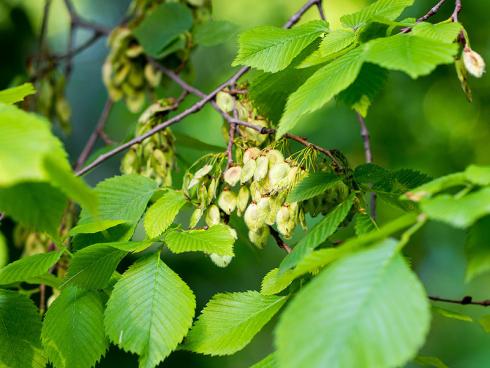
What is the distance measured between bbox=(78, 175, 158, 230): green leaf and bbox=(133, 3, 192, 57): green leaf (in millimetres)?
527

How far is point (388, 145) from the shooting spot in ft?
8.19

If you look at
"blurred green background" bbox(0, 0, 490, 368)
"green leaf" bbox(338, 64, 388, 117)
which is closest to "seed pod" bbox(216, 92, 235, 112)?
"green leaf" bbox(338, 64, 388, 117)

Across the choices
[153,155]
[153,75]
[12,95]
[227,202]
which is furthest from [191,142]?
[12,95]

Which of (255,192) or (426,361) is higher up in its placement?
(255,192)

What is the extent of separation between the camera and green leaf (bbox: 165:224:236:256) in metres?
0.85

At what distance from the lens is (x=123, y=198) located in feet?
3.43

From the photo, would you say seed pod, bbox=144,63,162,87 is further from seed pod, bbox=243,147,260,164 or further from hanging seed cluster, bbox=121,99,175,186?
seed pod, bbox=243,147,260,164

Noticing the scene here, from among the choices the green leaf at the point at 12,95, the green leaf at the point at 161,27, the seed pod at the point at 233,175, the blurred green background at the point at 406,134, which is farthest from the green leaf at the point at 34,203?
the blurred green background at the point at 406,134

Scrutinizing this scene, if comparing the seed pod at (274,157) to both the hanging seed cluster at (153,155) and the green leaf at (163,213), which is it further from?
the hanging seed cluster at (153,155)

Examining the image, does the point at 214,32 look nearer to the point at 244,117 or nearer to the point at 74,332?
the point at 244,117

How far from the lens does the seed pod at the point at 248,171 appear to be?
0.93m

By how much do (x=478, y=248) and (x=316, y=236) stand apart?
0.56ft

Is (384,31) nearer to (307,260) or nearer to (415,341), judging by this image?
(307,260)

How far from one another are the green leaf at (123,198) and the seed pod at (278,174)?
208 millimetres
